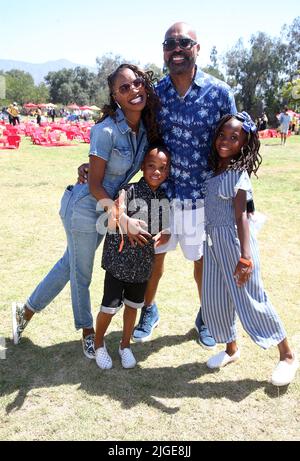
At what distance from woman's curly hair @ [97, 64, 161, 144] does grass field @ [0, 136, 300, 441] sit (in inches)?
57.5

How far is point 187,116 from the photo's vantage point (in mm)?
2582

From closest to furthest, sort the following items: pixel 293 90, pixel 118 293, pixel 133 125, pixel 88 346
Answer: pixel 133 125, pixel 118 293, pixel 88 346, pixel 293 90

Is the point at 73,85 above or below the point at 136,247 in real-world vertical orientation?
above

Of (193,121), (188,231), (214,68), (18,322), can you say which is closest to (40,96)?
(214,68)

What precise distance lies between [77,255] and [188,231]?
76 cm

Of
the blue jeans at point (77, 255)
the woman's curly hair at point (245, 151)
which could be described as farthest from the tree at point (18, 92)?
the woman's curly hair at point (245, 151)

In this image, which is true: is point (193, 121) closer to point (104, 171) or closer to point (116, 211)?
point (104, 171)

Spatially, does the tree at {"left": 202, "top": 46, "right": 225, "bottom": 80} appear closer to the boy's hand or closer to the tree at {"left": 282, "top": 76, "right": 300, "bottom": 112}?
the tree at {"left": 282, "top": 76, "right": 300, "bottom": 112}

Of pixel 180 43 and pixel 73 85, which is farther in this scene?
pixel 73 85

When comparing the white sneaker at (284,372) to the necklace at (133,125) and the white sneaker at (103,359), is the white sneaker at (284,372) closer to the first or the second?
the white sneaker at (103,359)

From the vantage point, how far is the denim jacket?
237cm

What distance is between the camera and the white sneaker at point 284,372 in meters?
2.52

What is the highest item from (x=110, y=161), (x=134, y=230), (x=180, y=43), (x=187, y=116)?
(x=180, y=43)
